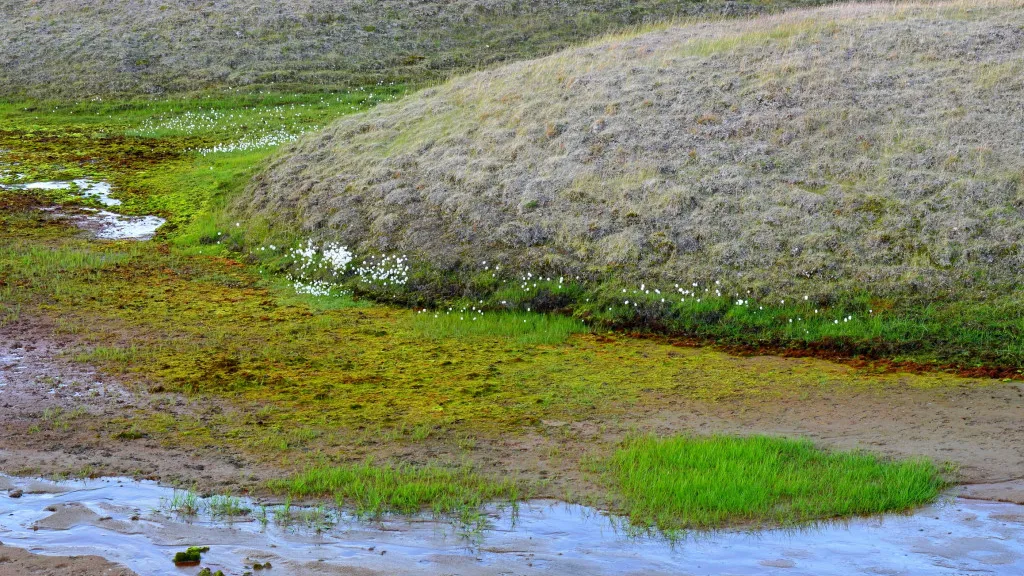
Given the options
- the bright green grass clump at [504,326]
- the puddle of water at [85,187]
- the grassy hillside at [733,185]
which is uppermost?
the grassy hillside at [733,185]

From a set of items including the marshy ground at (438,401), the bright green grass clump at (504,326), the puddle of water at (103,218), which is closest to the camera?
the marshy ground at (438,401)

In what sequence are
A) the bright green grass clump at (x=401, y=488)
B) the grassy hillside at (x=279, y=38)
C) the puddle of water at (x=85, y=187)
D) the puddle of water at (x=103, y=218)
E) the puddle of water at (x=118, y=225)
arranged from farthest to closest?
1. the grassy hillside at (x=279, y=38)
2. the puddle of water at (x=85, y=187)
3. the puddle of water at (x=103, y=218)
4. the puddle of water at (x=118, y=225)
5. the bright green grass clump at (x=401, y=488)

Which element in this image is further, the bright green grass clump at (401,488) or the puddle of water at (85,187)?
the puddle of water at (85,187)

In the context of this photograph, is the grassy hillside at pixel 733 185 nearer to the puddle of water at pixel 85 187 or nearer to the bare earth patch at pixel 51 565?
the puddle of water at pixel 85 187

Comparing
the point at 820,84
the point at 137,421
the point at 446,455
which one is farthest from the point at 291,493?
the point at 820,84

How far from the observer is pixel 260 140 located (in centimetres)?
3312

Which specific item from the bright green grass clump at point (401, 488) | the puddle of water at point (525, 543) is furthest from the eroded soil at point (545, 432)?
the puddle of water at point (525, 543)

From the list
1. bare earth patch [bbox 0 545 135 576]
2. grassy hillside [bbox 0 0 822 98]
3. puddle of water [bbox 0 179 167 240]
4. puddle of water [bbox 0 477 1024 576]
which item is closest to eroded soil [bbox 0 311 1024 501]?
puddle of water [bbox 0 477 1024 576]

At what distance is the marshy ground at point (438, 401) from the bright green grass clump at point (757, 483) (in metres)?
0.03

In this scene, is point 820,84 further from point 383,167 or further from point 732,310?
point 383,167

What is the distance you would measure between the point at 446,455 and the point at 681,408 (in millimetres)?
3202

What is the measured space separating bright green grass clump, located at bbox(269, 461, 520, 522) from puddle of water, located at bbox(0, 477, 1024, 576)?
0.27 meters

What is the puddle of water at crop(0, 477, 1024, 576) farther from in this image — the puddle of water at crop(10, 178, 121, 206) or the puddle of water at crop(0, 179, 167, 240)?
the puddle of water at crop(10, 178, 121, 206)

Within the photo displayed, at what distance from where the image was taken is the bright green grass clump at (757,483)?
9078 millimetres
